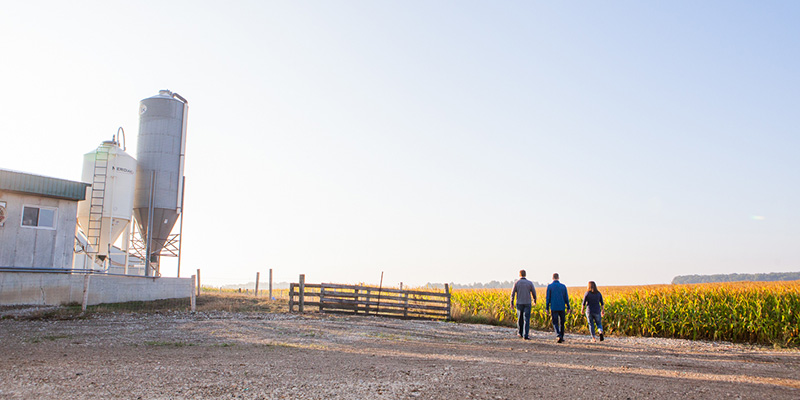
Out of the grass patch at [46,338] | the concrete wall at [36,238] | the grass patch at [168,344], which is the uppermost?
the concrete wall at [36,238]

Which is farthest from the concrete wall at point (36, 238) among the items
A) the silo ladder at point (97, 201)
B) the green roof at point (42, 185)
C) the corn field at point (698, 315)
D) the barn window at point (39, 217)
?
the corn field at point (698, 315)

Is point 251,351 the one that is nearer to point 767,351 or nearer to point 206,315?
point 206,315

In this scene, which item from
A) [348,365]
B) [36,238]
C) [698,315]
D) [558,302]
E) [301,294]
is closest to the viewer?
[348,365]

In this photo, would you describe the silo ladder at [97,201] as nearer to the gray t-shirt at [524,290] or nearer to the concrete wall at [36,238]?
the concrete wall at [36,238]

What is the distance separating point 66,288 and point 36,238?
2429mm

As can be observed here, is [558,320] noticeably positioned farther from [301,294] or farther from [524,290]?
[301,294]

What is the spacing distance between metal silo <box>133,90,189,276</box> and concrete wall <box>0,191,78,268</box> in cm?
377

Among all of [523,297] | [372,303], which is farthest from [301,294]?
[523,297]

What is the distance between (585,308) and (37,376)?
14939 millimetres

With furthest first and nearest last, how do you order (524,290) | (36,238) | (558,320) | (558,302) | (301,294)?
(301,294)
(36,238)
(524,290)
(558,320)
(558,302)

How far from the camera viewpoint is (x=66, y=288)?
21797 millimetres

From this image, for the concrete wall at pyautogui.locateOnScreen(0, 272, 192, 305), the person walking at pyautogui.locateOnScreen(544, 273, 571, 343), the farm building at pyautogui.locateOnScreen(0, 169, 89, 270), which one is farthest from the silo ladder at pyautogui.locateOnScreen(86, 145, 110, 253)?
the person walking at pyautogui.locateOnScreen(544, 273, 571, 343)

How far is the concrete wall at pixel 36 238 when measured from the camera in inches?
821

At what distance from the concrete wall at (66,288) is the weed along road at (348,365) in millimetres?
5420
